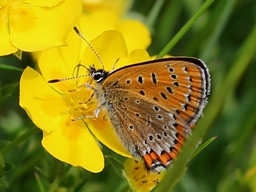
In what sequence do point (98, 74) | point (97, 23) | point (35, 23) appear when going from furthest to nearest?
point (97, 23)
point (98, 74)
point (35, 23)

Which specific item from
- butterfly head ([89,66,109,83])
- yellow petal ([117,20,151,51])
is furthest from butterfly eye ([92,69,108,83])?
yellow petal ([117,20,151,51])

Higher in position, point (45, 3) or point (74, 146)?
point (45, 3)

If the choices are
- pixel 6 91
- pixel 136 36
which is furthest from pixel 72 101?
pixel 136 36

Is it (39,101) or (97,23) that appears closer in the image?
(39,101)

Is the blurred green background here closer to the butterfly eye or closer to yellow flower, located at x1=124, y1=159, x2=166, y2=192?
yellow flower, located at x1=124, y1=159, x2=166, y2=192

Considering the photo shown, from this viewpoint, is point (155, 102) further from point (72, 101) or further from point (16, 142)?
point (16, 142)

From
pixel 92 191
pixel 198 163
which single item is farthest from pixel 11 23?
pixel 198 163
